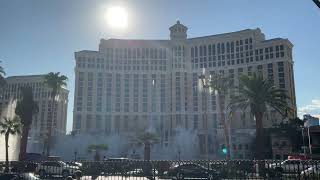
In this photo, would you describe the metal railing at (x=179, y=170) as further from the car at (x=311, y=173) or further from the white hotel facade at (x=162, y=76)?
the white hotel facade at (x=162, y=76)

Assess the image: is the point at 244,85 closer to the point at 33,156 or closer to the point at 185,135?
the point at 33,156

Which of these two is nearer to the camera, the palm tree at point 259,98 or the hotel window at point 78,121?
the palm tree at point 259,98

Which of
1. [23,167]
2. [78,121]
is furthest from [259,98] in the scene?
[78,121]

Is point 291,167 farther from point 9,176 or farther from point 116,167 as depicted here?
point 9,176

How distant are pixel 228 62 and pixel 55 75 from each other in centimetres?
6772

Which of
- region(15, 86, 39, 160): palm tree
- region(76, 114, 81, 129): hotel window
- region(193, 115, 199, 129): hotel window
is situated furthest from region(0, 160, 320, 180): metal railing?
region(76, 114, 81, 129): hotel window

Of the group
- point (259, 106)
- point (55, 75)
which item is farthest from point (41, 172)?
point (55, 75)

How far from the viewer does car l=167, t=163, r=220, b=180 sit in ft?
75.4

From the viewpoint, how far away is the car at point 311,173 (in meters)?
19.2

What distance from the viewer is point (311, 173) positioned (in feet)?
66.9

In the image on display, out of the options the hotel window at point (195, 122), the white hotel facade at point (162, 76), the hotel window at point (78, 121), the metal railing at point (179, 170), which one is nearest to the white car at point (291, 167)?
the metal railing at point (179, 170)

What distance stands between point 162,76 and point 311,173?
11392 cm

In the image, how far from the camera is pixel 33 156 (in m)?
68.2

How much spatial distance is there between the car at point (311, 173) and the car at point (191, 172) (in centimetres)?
505
